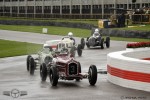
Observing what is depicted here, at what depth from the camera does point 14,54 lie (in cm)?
3156

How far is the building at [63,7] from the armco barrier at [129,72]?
5397 cm

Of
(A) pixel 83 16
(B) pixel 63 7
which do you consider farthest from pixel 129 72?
(B) pixel 63 7

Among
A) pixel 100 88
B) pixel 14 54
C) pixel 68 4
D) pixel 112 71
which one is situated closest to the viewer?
pixel 100 88

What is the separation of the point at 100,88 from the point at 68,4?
69.9m

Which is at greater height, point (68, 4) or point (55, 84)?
point (68, 4)

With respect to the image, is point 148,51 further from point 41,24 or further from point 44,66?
point 41,24

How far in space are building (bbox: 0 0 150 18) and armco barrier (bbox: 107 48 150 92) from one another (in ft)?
177

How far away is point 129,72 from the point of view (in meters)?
16.2

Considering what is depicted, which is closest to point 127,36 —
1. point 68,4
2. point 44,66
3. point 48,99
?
point 44,66

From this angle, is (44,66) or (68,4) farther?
(68,4)

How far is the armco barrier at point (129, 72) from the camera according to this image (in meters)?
15.5

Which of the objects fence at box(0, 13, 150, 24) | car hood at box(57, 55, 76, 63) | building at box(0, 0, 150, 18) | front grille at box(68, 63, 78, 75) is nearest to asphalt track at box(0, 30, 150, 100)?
front grille at box(68, 63, 78, 75)

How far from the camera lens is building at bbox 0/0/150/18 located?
246 feet

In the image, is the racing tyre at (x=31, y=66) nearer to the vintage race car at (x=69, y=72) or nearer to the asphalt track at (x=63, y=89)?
the asphalt track at (x=63, y=89)
